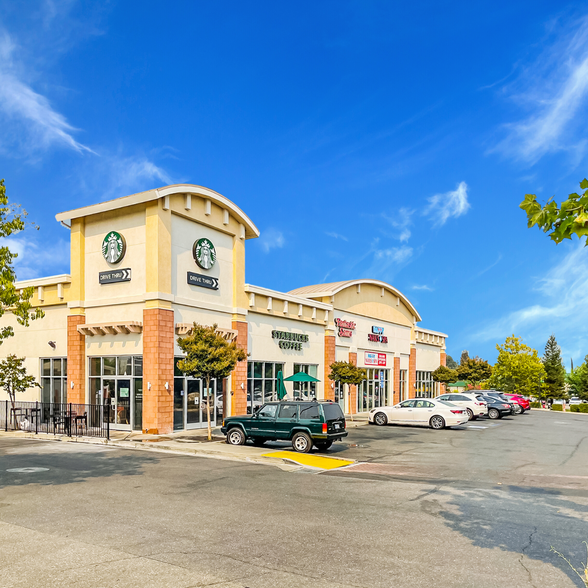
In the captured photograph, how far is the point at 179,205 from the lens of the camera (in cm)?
2505

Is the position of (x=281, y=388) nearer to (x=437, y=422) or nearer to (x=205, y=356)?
(x=437, y=422)

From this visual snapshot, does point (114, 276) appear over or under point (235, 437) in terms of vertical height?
over

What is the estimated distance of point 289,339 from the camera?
32750 millimetres

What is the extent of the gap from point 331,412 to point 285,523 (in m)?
9.83

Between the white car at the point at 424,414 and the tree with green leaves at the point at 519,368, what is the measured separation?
39.1 metres

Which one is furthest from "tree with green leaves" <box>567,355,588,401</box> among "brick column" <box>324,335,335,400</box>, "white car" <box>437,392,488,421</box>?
Result: "brick column" <box>324,335,335,400</box>

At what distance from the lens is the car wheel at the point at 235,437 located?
19.9m

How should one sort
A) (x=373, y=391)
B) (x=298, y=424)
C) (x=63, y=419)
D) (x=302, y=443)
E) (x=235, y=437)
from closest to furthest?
(x=302, y=443) < (x=298, y=424) < (x=235, y=437) < (x=63, y=419) < (x=373, y=391)

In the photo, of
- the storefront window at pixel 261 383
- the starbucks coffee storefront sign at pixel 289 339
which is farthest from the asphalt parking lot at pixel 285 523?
the starbucks coffee storefront sign at pixel 289 339

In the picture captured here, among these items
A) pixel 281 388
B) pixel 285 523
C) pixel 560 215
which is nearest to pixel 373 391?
pixel 281 388

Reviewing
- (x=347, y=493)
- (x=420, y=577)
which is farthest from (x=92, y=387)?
(x=420, y=577)

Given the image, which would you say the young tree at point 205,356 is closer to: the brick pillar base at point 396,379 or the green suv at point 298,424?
the green suv at point 298,424

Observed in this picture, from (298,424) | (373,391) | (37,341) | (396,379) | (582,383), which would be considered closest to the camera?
(298,424)

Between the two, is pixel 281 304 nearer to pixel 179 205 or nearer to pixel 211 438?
pixel 179 205
